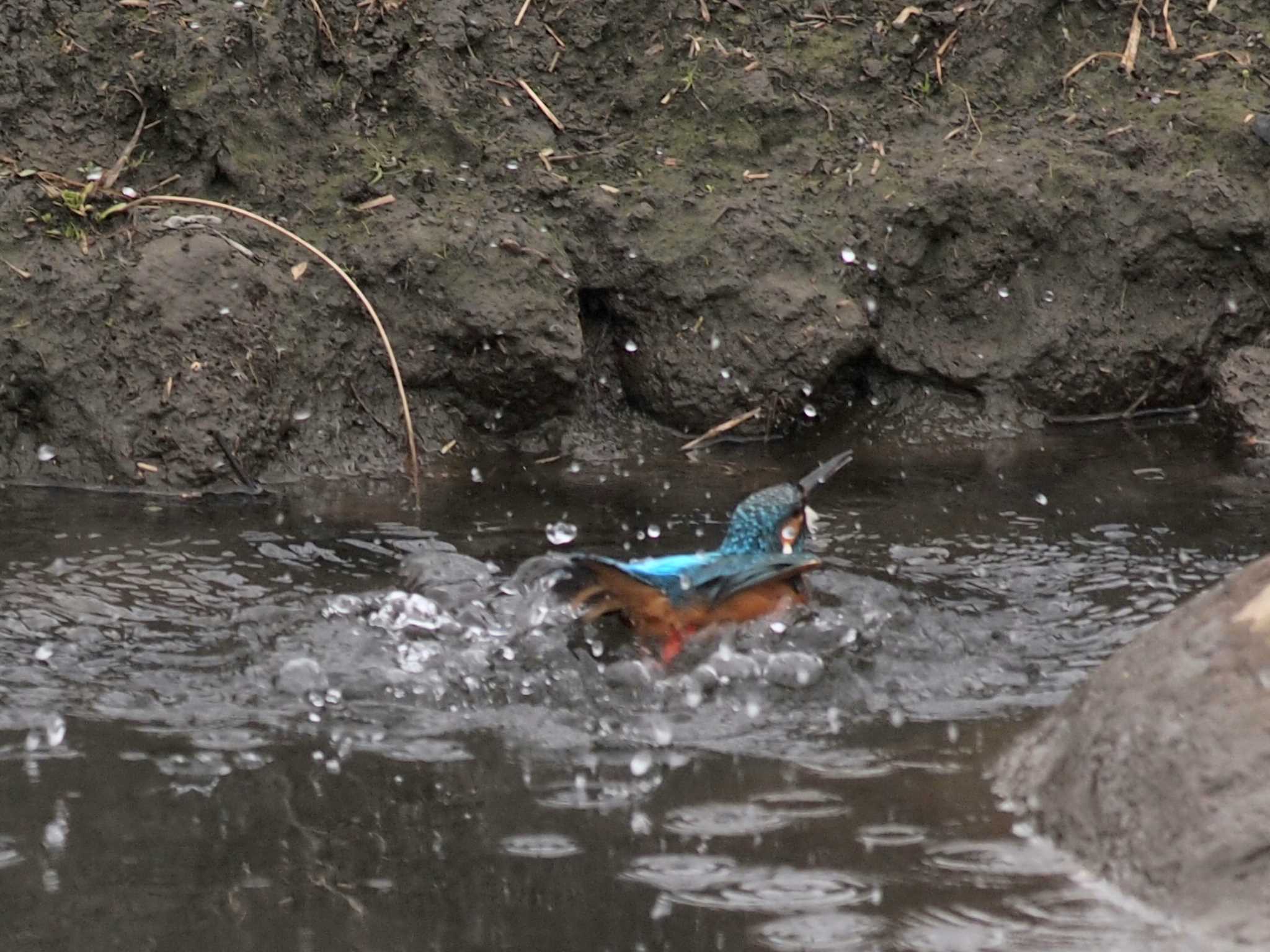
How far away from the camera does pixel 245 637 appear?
5.06 meters

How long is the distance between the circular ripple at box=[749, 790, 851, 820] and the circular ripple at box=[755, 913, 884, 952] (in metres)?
0.49

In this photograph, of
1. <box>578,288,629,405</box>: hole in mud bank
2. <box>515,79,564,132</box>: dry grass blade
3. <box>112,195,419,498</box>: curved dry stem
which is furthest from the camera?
<box>515,79,564,132</box>: dry grass blade

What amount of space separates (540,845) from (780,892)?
1.80ft

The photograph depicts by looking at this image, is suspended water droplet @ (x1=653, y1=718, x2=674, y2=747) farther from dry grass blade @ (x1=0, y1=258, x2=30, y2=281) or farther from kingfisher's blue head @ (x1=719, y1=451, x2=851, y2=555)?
dry grass blade @ (x1=0, y1=258, x2=30, y2=281)

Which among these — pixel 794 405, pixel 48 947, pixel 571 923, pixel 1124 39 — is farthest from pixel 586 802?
pixel 1124 39

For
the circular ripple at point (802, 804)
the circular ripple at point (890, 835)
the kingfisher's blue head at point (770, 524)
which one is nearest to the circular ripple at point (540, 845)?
the circular ripple at point (802, 804)

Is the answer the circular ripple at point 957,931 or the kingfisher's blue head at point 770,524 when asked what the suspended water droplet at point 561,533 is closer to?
the kingfisher's blue head at point 770,524

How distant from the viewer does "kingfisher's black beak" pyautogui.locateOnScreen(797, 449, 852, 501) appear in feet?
19.4

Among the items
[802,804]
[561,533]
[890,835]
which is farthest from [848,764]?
[561,533]

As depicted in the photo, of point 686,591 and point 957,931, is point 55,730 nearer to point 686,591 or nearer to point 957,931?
point 686,591

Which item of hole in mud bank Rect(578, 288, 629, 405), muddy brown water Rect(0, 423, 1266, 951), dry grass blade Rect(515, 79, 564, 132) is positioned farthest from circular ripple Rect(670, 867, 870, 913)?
dry grass blade Rect(515, 79, 564, 132)

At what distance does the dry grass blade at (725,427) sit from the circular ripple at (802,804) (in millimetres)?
3189

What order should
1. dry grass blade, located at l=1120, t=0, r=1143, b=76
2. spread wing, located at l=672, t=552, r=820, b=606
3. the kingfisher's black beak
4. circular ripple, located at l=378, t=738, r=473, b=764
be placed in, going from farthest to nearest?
dry grass blade, located at l=1120, t=0, r=1143, b=76
the kingfisher's black beak
spread wing, located at l=672, t=552, r=820, b=606
circular ripple, located at l=378, t=738, r=473, b=764

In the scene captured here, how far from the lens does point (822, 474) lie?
609 centimetres
